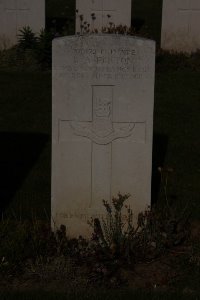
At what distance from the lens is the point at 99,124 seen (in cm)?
598

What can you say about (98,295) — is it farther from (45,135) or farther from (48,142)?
(45,135)

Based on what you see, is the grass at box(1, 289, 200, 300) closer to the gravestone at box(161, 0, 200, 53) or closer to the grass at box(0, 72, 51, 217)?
the grass at box(0, 72, 51, 217)

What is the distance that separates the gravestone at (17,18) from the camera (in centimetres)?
1480

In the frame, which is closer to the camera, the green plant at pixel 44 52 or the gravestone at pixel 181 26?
the green plant at pixel 44 52

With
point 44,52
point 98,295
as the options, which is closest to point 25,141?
point 44,52

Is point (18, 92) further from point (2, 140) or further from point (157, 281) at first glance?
point (157, 281)

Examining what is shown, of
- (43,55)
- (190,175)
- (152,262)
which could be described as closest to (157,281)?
(152,262)

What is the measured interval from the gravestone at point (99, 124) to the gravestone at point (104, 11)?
9349 mm

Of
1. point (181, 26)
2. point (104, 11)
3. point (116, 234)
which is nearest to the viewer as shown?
point (116, 234)

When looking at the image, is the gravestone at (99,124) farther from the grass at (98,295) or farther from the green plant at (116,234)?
the grass at (98,295)

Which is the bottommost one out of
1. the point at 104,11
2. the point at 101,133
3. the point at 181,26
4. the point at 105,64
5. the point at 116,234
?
the point at 116,234

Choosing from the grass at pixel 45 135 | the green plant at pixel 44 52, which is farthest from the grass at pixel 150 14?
the grass at pixel 45 135

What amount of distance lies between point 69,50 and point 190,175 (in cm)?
283

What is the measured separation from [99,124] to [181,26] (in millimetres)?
9297
